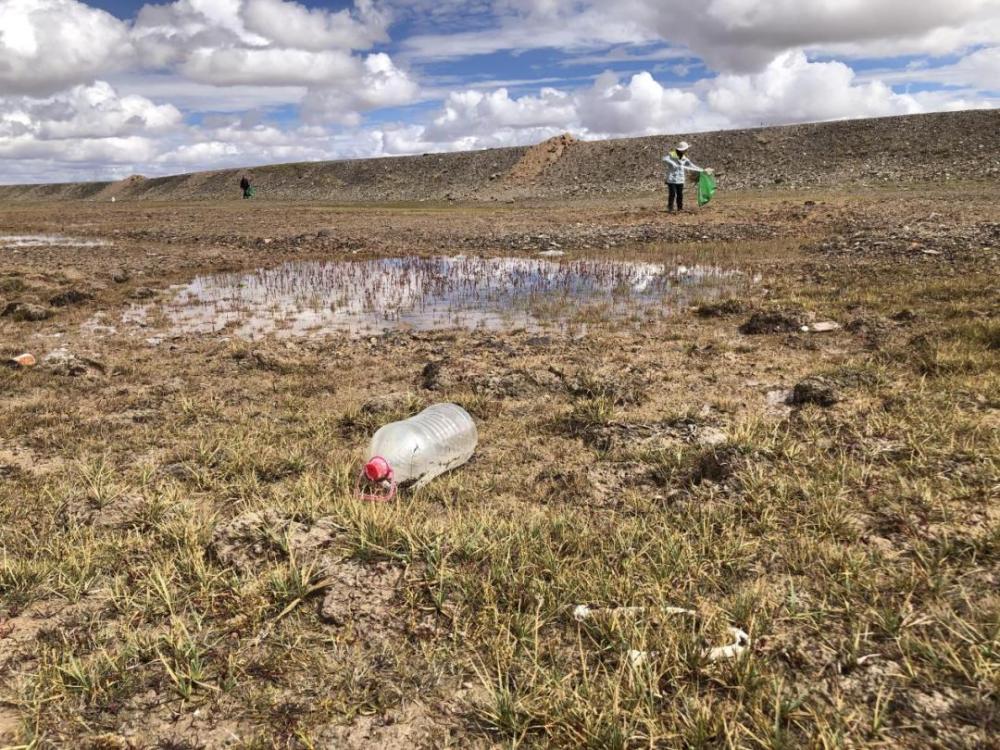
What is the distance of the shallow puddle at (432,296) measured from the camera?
8758 millimetres

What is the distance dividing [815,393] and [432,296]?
7.26m

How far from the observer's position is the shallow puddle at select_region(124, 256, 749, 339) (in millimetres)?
8758

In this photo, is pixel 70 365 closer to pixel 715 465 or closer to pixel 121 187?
pixel 715 465

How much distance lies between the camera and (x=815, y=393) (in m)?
4.77

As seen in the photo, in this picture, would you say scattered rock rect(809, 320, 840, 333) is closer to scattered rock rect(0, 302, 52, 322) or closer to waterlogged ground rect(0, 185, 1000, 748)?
waterlogged ground rect(0, 185, 1000, 748)

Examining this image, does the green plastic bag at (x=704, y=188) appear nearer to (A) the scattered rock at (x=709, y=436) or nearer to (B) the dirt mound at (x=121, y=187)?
(A) the scattered rock at (x=709, y=436)

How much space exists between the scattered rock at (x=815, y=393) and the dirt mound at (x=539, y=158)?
46585 mm

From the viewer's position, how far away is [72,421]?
4969 millimetres

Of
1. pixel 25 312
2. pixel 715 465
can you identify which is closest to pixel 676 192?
pixel 25 312

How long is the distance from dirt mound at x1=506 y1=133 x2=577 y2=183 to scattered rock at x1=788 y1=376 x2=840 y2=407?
4659 cm

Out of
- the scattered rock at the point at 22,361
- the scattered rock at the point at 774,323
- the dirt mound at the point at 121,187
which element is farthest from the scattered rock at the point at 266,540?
the dirt mound at the point at 121,187

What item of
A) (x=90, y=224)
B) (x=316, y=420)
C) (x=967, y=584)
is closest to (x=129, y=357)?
(x=316, y=420)

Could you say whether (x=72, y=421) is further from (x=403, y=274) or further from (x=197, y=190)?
(x=197, y=190)

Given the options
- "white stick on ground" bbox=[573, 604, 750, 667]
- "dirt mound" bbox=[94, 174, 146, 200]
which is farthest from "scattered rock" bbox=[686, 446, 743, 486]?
"dirt mound" bbox=[94, 174, 146, 200]
